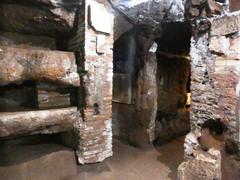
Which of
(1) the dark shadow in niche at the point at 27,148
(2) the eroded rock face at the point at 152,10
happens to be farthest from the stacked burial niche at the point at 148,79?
(1) the dark shadow in niche at the point at 27,148

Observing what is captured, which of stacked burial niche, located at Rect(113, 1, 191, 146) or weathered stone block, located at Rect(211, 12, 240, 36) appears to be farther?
stacked burial niche, located at Rect(113, 1, 191, 146)

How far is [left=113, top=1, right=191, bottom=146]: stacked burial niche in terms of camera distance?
463cm

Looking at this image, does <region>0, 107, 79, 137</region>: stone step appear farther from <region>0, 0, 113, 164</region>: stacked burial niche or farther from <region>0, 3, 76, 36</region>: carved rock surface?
<region>0, 3, 76, 36</region>: carved rock surface

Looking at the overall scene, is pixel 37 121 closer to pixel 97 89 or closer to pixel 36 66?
pixel 36 66

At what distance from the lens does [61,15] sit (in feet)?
10.00

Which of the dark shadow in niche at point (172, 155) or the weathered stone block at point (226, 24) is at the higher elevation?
the weathered stone block at point (226, 24)

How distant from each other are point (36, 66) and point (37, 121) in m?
0.70

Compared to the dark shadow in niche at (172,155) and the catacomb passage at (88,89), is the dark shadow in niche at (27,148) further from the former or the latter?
the dark shadow in niche at (172,155)

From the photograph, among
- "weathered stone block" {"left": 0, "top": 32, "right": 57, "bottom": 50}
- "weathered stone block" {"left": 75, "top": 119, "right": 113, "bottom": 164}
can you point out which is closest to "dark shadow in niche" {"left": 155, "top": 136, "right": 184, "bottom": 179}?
"weathered stone block" {"left": 75, "top": 119, "right": 113, "bottom": 164}

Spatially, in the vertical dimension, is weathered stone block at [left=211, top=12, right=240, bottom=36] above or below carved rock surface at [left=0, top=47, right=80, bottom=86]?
above

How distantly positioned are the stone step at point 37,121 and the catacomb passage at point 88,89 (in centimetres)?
1

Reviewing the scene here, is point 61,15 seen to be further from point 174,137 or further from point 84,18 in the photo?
point 174,137

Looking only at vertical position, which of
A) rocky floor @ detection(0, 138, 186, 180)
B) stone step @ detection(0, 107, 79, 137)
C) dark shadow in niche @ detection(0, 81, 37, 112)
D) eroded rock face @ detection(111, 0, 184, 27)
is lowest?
rocky floor @ detection(0, 138, 186, 180)

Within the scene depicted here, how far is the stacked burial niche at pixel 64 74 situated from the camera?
9.23 ft
